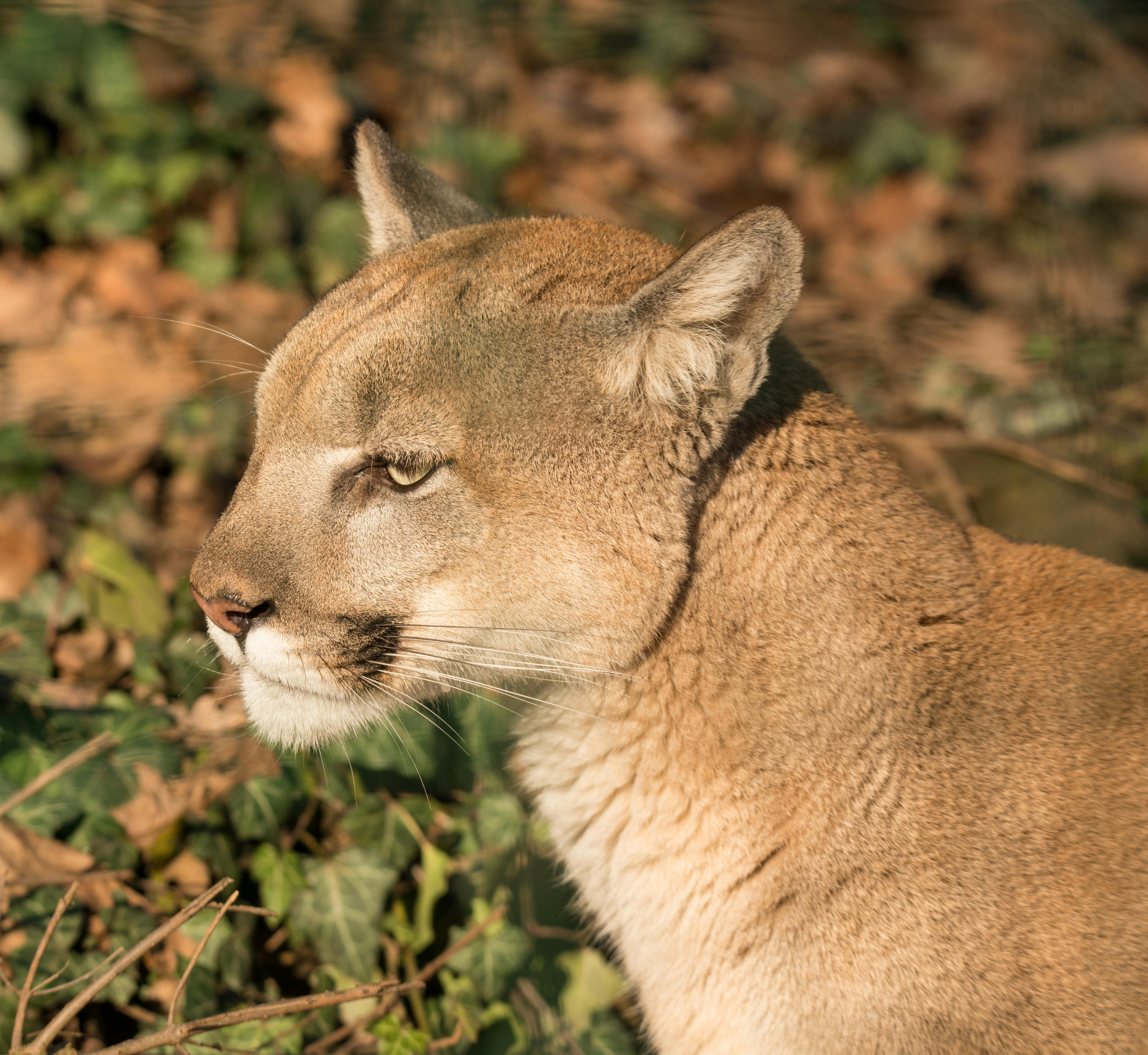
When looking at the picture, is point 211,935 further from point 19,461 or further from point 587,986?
point 19,461

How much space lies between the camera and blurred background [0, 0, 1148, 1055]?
10.9 ft

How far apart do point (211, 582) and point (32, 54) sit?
4.34m

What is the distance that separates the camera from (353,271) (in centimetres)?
332

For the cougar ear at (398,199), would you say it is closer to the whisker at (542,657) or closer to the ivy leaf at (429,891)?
the whisker at (542,657)

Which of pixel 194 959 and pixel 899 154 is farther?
pixel 899 154

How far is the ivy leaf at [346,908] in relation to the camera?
10.6 feet

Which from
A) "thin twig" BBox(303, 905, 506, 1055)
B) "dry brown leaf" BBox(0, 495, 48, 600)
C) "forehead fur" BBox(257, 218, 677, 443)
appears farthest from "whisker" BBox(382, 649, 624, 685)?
"dry brown leaf" BBox(0, 495, 48, 600)

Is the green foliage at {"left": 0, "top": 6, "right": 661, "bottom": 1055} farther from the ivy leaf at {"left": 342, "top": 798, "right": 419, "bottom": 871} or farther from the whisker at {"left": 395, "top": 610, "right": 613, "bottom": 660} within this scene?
the whisker at {"left": 395, "top": 610, "right": 613, "bottom": 660}

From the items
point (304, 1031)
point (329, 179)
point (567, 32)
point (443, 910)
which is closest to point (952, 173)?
point (567, 32)

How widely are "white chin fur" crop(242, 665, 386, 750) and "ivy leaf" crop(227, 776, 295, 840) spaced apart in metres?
0.59

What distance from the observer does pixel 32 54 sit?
5.53 meters

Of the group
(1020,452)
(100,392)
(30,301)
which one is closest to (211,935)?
(100,392)

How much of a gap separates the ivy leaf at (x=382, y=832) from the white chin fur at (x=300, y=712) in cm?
78

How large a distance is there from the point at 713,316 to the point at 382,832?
80.6 inches
